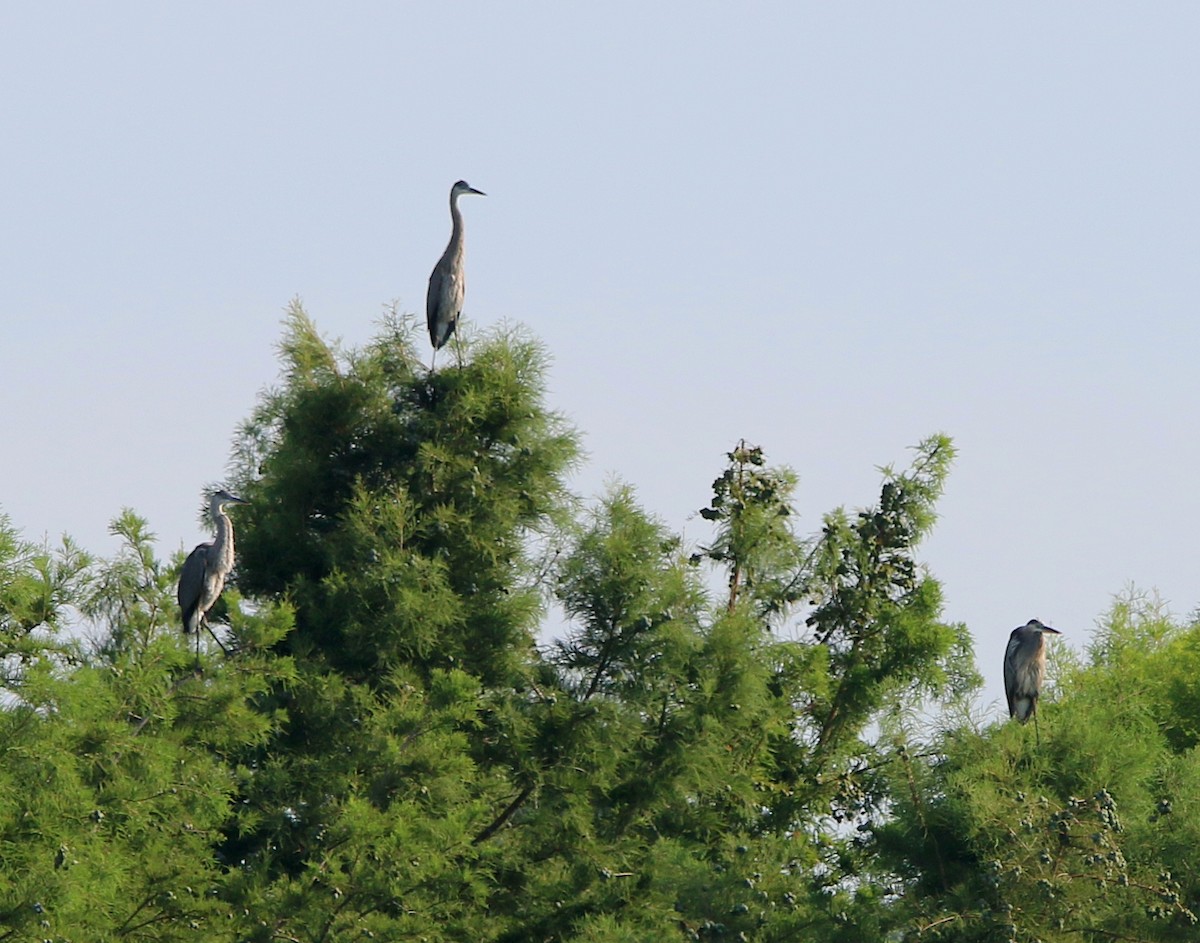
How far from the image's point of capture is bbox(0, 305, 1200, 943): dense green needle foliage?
42.8 feet

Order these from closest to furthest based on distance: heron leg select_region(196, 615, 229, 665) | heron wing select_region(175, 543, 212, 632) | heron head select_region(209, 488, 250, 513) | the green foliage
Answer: the green foliage → heron leg select_region(196, 615, 229, 665) → heron wing select_region(175, 543, 212, 632) → heron head select_region(209, 488, 250, 513)

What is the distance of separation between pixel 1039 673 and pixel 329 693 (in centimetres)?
561

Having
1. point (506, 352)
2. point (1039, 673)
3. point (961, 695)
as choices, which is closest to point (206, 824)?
point (506, 352)

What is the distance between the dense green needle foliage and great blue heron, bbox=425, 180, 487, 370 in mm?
2451

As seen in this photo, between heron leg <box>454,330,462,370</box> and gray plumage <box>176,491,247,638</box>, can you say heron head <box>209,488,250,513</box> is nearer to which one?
gray plumage <box>176,491,247,638</box>

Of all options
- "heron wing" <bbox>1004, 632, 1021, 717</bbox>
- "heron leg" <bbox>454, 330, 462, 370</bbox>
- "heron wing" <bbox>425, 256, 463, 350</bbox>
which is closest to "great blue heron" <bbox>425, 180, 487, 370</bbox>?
"heron wing" <bbox>425, 256, 463, 350</bbox>

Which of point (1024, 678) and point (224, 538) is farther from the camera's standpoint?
point (1024, 678)

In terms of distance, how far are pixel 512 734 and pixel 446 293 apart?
18.4ft

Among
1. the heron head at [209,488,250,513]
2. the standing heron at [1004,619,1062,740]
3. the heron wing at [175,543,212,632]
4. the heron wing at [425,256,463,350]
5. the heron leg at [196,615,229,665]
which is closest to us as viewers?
the heron leg at [196,615,229,665]

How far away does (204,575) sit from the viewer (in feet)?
52.3

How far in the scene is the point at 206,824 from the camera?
44.6ft

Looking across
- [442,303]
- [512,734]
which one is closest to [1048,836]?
[512,734]

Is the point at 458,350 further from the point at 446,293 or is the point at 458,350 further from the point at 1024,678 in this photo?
the point at 1024,678

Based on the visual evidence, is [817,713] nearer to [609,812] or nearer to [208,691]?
[609,812]
